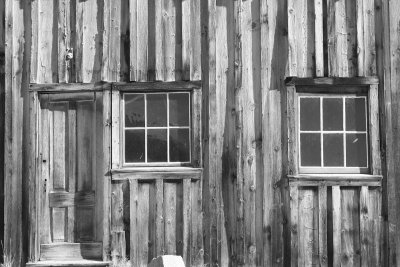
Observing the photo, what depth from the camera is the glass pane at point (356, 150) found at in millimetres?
7328

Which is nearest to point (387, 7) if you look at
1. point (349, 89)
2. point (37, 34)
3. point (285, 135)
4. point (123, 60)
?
point (349, 89)

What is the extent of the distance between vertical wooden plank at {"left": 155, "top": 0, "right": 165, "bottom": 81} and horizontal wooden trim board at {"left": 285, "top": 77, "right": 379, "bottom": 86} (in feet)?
5.59

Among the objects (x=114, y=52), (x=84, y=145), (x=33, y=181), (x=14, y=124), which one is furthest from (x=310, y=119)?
(x=14, y=124)

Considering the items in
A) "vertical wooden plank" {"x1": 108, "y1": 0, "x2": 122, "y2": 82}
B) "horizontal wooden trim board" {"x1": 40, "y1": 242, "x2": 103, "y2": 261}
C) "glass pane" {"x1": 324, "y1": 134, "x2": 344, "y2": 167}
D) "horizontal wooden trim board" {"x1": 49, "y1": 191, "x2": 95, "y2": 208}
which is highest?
"vertical wooden plank" {"x1": 108, "y1": 0, "x2": 122, "y2": 82}

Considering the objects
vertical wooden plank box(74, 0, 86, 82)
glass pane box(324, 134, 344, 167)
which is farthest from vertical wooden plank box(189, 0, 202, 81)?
glass pane box(324, 134, 344, 167)

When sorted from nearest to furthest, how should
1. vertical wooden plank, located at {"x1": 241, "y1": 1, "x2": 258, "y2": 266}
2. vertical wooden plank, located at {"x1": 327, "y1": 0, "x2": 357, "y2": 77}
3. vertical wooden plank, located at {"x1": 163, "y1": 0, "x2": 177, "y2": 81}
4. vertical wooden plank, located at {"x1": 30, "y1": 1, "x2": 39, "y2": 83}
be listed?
vertical wooden plank, located at {"x1": 241, "y1": 1, "x2": 258, "y2": 266}, vertical wooden plank, located at {"x1": 327, "y1": 0, "x2": 357, "y2": 77}, vertical wooden plank, located at {"x1": 163, "y1": 0, "x2": 177, "y2": 81}, vertical wooden plank, located at {"x1": 30, "y1": 1, "x2": 39, "y2": 83}

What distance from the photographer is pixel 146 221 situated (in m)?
7.23

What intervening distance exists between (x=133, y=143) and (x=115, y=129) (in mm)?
315

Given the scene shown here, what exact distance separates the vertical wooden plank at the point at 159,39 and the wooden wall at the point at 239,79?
1 centimetres

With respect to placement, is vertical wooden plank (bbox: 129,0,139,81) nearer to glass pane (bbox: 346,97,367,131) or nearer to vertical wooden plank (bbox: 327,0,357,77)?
vertical wooden plank (bbox: 327,0,357,77)

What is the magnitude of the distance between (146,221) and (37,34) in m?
3.00

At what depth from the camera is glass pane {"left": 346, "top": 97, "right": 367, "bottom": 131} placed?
24.1 ft

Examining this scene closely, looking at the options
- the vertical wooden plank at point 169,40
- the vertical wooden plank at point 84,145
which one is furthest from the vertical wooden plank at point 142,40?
the vertical wooden plank at point 84,145

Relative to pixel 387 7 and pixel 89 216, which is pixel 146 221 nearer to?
pixel 89 216
